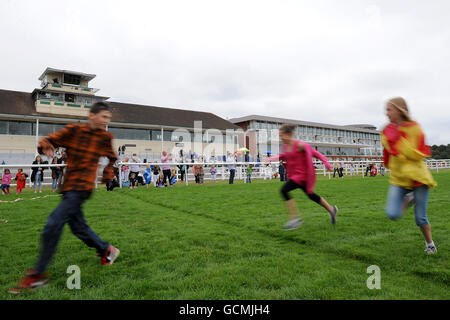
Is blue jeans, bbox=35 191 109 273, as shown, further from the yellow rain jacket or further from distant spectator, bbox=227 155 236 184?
distant spectator, bbox=227 155 236 184

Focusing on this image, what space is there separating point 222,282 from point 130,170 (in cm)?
1505

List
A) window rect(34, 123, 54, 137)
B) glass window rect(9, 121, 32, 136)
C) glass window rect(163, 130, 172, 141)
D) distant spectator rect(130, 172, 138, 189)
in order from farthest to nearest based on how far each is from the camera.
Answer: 1. glass window rect(163, 130, 172, 141)
2. window rect(34, 123, 54, 137)
3. glass window rect(9, 121, 32, 136)
4. distant spectator rect(130, 172, 138, 189)

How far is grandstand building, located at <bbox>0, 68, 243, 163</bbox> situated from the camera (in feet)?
107

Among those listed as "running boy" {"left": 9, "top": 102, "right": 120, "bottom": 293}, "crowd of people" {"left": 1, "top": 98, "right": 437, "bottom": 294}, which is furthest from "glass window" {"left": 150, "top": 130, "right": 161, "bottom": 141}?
"running boy" {"left": 9, "top": 102, "right": 120, "bottom": 293}

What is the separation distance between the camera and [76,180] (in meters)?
3.41

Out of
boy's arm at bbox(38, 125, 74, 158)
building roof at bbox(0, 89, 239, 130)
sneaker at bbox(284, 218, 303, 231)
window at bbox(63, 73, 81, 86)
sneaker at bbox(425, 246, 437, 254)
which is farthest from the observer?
window at bbox(63, 73, 81, 86)

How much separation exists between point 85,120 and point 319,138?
56.6 meters

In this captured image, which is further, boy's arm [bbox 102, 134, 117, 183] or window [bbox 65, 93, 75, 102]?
window [bbox 65, 93, 75, 102]

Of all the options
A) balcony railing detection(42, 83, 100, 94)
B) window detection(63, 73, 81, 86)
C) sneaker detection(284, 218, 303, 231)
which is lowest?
sneaker detection(284, 218, 303, 231)

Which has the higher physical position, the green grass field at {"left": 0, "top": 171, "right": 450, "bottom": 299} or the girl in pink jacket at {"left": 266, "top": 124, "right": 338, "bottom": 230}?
the girl in pink jacket at {"left": 266, "top": 124, "right": 338, "bottom": 230}

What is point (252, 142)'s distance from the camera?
203 ft

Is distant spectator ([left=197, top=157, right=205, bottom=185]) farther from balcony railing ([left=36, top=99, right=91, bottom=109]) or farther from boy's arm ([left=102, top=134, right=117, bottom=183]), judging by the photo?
balcony railing ([left=36, top=99, right=91, bottom=109])

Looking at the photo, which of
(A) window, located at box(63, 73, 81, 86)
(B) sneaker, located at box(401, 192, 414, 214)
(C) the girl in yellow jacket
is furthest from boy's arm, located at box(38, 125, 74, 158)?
(A) window, located at box(63, 73, 81, 86)
